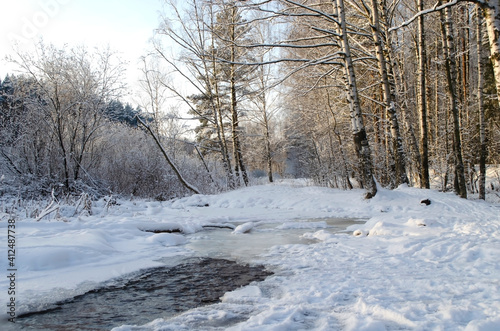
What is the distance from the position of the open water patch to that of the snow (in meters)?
0.16

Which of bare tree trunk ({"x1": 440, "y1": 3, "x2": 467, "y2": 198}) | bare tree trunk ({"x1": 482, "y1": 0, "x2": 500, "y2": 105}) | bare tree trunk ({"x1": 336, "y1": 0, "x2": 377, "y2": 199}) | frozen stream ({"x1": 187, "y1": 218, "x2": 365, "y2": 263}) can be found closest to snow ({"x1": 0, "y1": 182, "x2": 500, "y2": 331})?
frozen stream ({"x1": 187, "y1": 218, "x2": 365, "y2": 263})

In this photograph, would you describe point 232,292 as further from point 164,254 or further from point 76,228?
point 76,228

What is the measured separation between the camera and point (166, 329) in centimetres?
242

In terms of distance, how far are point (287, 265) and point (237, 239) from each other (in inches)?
90.8

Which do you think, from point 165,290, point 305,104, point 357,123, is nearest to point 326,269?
point 165,290

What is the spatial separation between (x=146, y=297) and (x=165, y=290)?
10.3 inches

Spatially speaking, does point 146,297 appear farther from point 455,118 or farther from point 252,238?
point 455,118

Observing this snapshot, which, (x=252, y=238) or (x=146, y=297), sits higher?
(x=146, y=297)

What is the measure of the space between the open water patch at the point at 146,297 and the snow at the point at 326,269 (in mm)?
165

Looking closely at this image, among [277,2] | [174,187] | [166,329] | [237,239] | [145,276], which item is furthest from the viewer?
[174,187]

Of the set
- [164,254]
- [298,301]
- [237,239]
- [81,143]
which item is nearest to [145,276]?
[164,254]

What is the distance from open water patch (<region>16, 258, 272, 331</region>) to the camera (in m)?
2.66

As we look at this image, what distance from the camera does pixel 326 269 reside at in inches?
152

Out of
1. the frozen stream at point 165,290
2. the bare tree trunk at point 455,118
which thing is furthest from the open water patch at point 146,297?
the bare tree trunk at point 455,118
